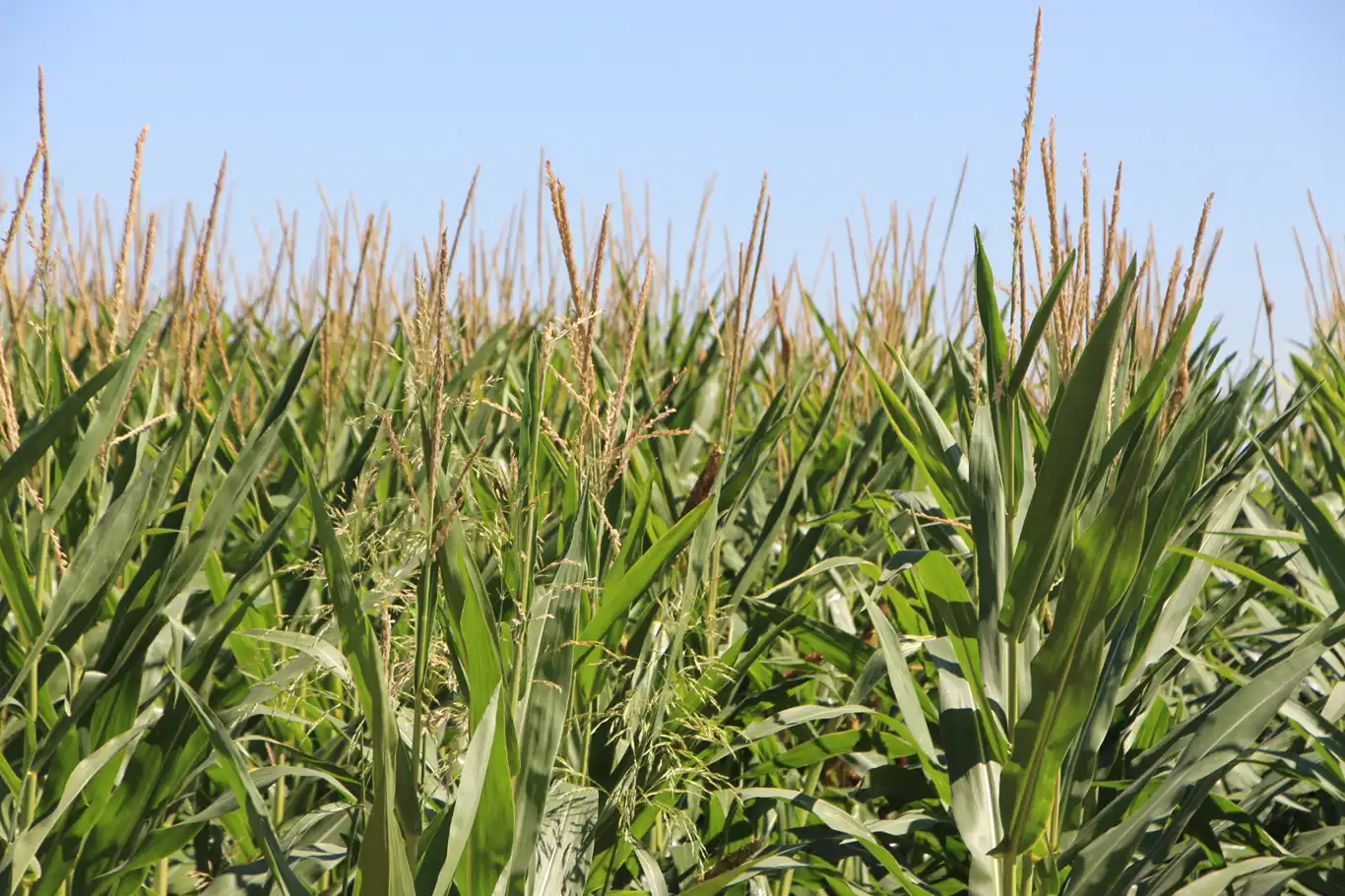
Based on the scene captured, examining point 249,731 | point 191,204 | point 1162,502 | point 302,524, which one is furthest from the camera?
point 191,204

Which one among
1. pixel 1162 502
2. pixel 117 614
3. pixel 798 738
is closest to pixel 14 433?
pixel 117 614

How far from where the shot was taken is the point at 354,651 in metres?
0.83

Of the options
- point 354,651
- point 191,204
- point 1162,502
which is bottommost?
point 354,651

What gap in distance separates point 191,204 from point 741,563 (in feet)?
5.40

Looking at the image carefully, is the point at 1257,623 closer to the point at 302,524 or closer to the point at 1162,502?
the point at 1162,502

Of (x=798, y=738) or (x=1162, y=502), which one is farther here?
(x=798, y=738)

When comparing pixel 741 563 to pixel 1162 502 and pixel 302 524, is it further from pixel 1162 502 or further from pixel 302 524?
pixel 1162 502

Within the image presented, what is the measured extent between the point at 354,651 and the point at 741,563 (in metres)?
1.17

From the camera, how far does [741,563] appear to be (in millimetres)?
1939

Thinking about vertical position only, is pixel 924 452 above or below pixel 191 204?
below

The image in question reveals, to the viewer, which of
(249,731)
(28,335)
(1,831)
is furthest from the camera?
(28,335)

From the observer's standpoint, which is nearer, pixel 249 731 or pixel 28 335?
pixel 249 731

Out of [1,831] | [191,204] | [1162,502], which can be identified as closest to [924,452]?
[1162,502]

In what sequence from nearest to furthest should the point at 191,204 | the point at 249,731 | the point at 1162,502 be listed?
the point at 1162,502 < the point at 249,731 < the point at 191,204
